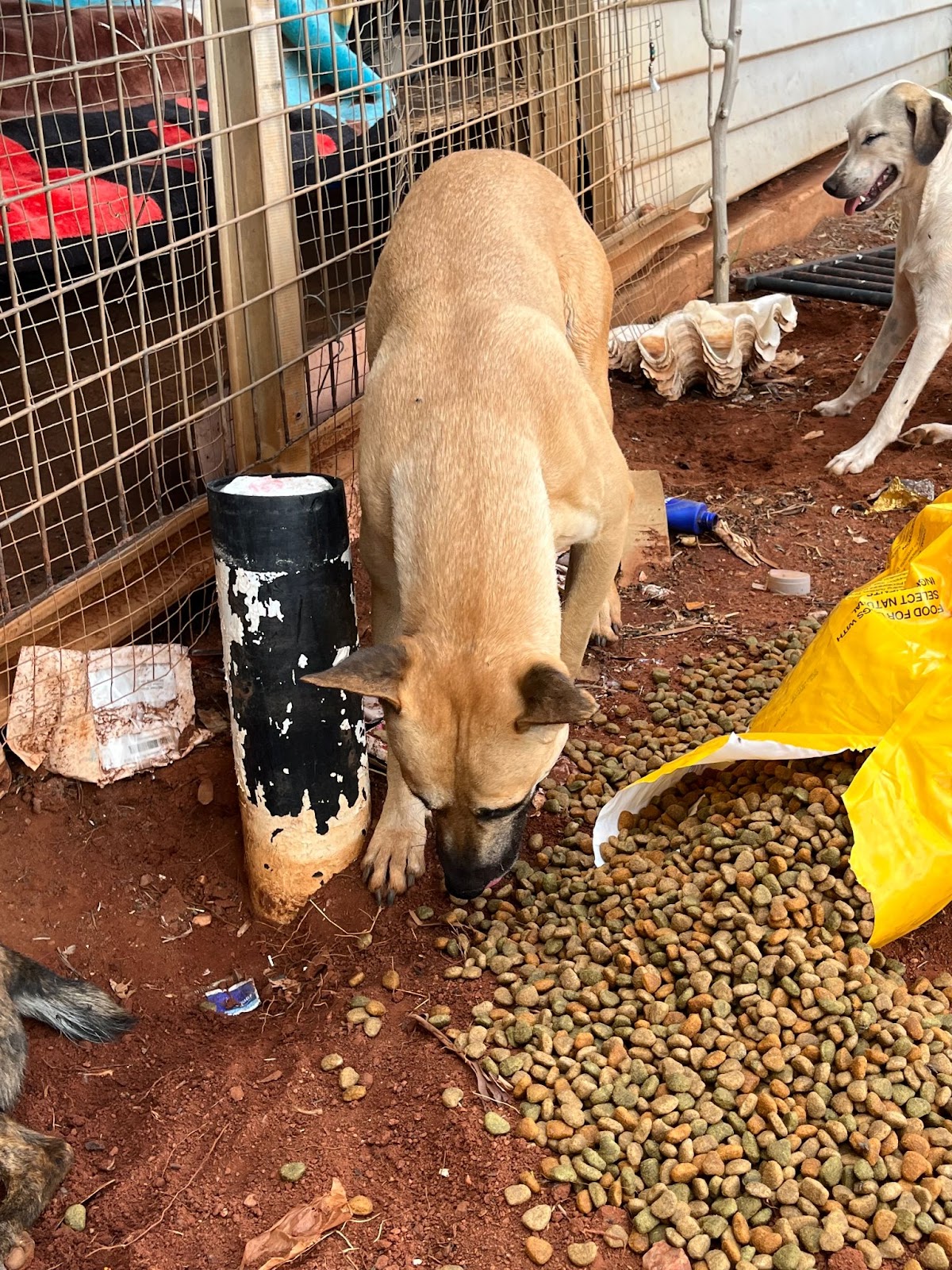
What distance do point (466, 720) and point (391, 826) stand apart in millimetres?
955

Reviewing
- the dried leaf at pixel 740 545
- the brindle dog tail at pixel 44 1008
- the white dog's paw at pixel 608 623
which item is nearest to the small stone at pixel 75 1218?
the brindle dog tail at pixel 44 1008

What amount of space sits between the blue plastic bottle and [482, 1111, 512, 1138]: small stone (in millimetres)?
3128

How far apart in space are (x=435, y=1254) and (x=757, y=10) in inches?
358

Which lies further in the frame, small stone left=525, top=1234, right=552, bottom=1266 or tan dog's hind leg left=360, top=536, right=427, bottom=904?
tan dog's hind leg left=360, top=536, right=427, bottom=904

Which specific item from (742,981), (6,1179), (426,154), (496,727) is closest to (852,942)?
(742,981)

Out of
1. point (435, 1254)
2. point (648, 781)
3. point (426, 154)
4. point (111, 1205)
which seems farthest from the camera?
point (426, 154)

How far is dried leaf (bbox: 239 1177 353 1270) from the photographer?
226 cm

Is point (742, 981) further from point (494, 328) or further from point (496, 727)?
point (494, 328)

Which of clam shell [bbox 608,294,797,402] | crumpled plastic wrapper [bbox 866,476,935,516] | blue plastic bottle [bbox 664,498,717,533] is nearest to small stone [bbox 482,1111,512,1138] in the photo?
blue plastic bottle [bbox 664,498,717,533]

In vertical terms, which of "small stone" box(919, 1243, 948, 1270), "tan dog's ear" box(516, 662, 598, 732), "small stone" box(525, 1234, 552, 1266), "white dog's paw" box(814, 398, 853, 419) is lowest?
"small stone" box(919, 1243, 948, 1270)

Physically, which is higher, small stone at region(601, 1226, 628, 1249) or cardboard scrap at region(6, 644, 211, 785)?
cardboard scrap at region(6, 644, 211, 785)

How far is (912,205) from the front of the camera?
232 inches

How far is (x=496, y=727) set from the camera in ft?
8.15

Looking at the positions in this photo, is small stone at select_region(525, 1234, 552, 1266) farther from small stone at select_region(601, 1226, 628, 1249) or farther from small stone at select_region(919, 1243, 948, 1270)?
small stone at select_region(919, 1243, 948, 1270)
